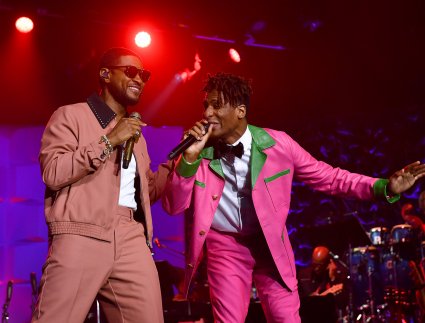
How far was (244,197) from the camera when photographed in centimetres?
439

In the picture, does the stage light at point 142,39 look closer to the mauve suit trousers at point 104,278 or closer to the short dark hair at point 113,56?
the short dark hair at point 113,56

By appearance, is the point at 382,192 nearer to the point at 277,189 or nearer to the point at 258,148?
the point at 277,189

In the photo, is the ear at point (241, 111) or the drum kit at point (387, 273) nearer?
the ear at point (241, 111)

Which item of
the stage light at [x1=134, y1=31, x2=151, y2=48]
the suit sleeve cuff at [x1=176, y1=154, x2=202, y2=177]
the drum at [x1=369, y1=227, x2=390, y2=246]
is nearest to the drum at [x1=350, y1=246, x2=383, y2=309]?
the drum at [x1=369, y1=227, x2=390, y2=246]

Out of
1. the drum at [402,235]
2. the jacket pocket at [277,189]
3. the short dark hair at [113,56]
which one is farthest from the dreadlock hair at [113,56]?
the drum at [402,235]

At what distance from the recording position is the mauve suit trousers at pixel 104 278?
3227 millimetres

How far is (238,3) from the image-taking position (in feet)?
30.5

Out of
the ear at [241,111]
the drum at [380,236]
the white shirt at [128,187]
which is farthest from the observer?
the drum at [380,236]

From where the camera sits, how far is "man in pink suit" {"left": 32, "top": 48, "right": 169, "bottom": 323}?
10.7 ft

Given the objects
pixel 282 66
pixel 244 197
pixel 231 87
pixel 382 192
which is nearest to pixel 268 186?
pixel 244 197

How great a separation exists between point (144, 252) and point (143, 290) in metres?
0.24

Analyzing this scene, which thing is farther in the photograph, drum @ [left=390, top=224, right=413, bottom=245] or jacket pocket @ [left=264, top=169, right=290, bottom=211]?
drum @ [left=390, top=224, right=413, bottom=245]

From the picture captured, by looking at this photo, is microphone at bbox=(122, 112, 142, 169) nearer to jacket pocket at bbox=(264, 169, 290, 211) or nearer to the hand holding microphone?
the hand holding microphone

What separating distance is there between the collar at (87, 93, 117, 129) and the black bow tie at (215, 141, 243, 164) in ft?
3.00
